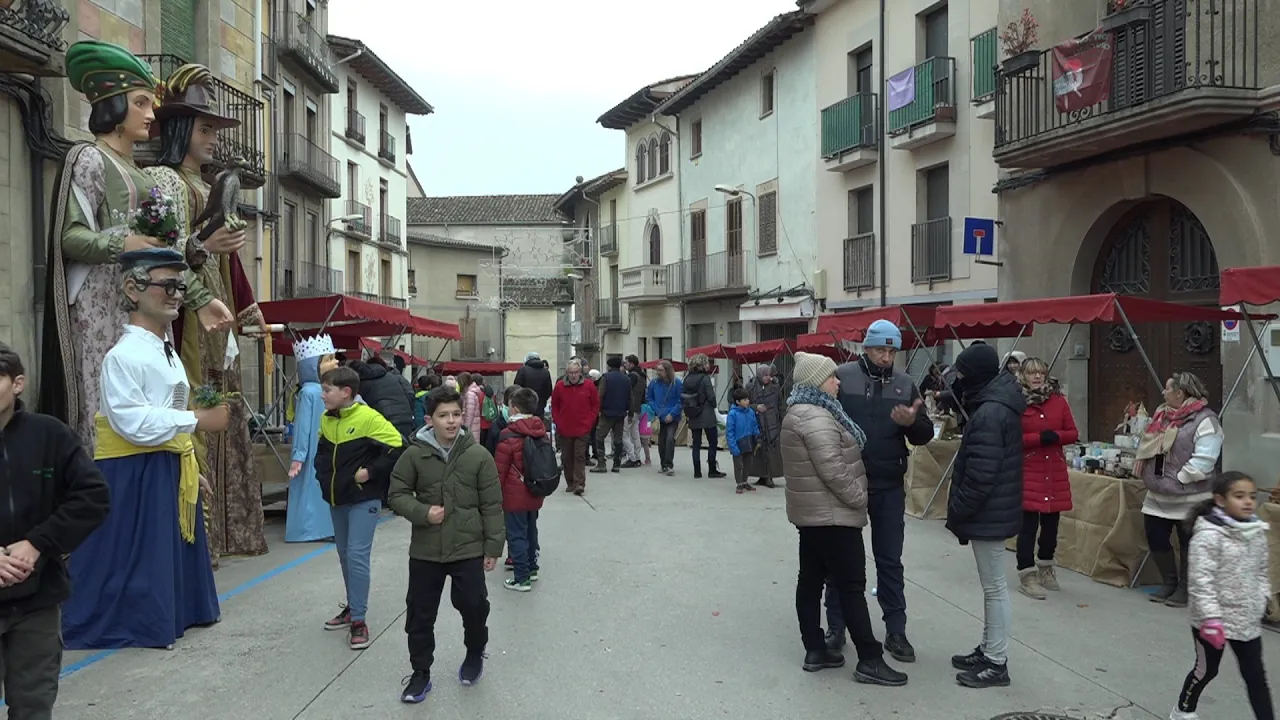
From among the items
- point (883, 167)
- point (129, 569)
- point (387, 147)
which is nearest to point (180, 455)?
point (129, 569)

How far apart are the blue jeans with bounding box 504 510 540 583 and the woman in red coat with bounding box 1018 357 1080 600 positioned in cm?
367

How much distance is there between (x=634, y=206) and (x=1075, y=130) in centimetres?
2511

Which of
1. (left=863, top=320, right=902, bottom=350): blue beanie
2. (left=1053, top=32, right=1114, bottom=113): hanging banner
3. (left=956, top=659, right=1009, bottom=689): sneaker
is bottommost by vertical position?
(left=956, top=659, right=1009, bottom=689): sneaker

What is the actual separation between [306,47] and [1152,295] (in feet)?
72.3

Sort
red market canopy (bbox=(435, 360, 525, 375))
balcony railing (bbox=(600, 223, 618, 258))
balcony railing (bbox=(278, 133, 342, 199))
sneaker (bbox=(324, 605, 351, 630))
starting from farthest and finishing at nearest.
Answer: balcony railing (bbox=(600, 223, 618, 258)) → balcony railing (bbox=(278, 133, 342, 199)) → red market canopy (bbox=(435, 360, 525, 375)) → sneaker (bbox=(324, 605, 351, 630))

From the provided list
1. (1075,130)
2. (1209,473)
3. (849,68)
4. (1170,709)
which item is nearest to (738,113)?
(849,68)

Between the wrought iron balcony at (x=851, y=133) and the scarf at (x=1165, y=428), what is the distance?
1377 cm

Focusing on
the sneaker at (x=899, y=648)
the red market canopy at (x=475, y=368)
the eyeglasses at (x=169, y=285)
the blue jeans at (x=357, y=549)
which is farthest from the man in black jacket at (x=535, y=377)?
the sneaker at (x=899, y=648)

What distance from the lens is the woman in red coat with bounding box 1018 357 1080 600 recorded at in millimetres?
7215

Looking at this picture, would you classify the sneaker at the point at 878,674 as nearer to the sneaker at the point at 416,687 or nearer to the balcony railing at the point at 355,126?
the sneaker at the point at 416,687

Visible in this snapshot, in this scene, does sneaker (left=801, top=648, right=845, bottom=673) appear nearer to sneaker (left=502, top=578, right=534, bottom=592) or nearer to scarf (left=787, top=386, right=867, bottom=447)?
scarf (left=787, top=386, right=867, bottom=447)

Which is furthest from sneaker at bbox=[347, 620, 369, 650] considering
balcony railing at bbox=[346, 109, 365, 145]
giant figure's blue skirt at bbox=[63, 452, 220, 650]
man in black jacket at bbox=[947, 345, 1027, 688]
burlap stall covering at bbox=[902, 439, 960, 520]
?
balcony railing at bbox=[346, 109, 365, 145]

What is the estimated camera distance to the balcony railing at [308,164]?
25297 millimetres

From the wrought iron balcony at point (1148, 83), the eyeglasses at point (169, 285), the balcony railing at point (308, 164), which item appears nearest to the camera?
the eyeglasses at point (169, 285)
